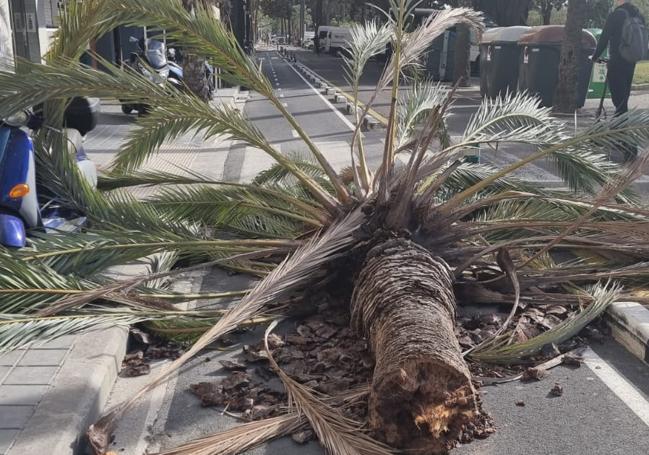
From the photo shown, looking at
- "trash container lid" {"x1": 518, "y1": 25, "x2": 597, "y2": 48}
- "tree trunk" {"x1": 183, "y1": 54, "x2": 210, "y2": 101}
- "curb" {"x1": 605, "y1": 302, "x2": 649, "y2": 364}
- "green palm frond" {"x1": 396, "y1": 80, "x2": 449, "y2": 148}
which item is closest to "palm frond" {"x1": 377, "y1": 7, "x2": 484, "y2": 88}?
"green palm frond" {"x1": 396, "y1": 80, "x2": 449, "y2": 148}

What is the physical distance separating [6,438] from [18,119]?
9.68ft

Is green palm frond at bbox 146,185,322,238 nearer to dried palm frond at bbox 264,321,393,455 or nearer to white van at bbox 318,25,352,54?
dried palm frond at bbox 264,321,393,455

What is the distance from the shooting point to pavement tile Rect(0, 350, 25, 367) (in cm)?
413

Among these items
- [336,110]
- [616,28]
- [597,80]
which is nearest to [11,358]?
[616,28]

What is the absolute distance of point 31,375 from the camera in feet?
13.1

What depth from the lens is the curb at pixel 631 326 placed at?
4.70 meters

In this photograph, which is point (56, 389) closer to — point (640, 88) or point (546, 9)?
point (640, 88)

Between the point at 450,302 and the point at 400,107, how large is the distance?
3.59 m

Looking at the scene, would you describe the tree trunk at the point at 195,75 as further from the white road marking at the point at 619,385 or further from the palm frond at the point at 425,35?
the white road marking at the point at 619,385

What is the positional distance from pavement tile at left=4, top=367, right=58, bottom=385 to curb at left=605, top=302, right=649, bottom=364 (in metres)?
3.32

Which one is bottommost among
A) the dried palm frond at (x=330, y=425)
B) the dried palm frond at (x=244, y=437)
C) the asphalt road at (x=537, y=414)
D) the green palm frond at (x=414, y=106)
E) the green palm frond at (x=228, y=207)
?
the asphalt road at (x=537, y=414)

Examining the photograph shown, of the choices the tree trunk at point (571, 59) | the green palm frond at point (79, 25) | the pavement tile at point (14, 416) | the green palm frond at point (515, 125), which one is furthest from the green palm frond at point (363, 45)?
the tree trunk at point (571, 59)

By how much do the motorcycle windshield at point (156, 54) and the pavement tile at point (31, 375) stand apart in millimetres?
13390

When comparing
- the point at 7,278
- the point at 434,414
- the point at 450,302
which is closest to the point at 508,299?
the point at 450,302
